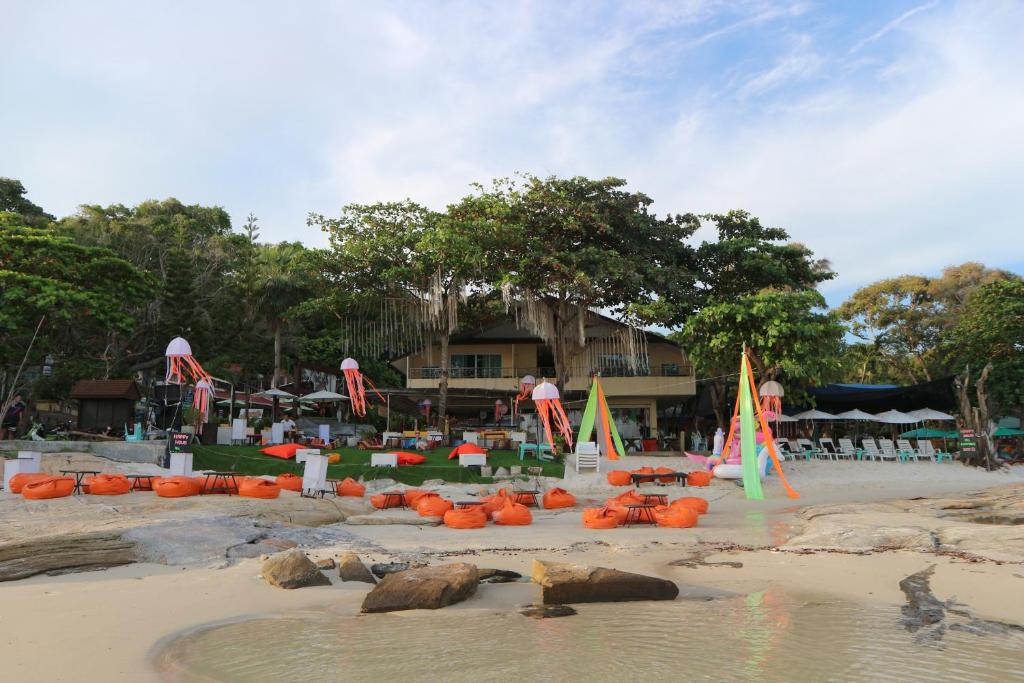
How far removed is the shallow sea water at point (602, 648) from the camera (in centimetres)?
545

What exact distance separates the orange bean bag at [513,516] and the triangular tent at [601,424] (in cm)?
852

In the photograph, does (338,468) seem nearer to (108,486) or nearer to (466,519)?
(108,486)

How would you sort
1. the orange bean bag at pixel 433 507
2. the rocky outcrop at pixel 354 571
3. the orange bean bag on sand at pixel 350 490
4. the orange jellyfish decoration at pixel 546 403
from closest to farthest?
the rocky outcrop at pixel 354 571 → the orange bean bag at pixel 433 507 → the orange bean bag on sand at pixel 350 490 → the orange jellyfish decoration at pixel 546 403

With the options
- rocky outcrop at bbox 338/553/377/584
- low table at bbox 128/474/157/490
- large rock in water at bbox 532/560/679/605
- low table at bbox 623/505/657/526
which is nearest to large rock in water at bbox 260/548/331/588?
rocky outcrop at bbox 338/553/377/584

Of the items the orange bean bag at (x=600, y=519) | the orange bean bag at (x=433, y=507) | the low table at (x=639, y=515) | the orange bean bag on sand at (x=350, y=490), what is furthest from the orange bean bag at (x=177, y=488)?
the low table at (x=639, y=515)

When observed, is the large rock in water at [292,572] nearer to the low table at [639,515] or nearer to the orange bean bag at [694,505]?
the low table at [639,515]

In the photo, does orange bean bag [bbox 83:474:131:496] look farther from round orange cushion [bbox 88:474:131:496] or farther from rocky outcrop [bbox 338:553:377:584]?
rocky outcrop [bbox 338:553:377:584]

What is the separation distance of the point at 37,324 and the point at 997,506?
25704mm

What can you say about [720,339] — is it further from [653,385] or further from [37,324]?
[37,324]

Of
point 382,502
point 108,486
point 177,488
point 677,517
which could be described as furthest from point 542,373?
point 108,486

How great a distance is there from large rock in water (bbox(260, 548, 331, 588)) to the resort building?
21.0 meters

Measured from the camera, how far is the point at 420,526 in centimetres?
1288

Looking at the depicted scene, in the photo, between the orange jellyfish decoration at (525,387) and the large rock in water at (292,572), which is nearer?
the large rock in water at (292,572)

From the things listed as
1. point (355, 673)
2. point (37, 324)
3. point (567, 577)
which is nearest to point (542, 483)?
point (567, 577)
